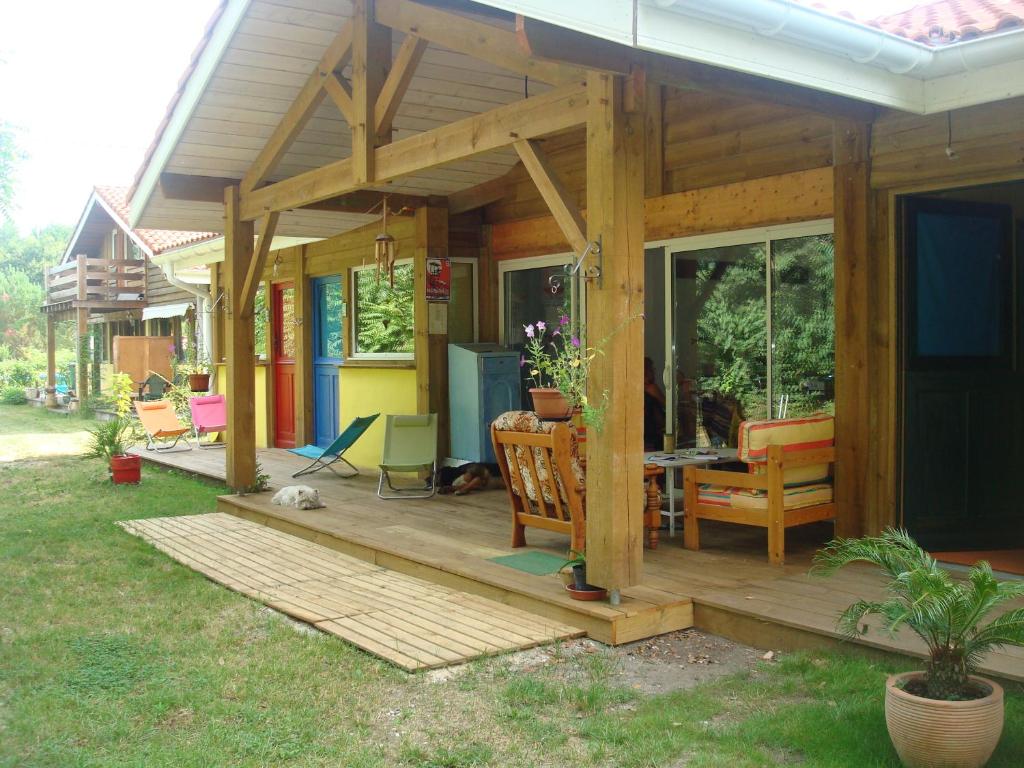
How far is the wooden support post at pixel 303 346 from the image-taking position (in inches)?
433

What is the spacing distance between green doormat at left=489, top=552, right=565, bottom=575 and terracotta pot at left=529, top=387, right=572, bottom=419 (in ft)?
2.52

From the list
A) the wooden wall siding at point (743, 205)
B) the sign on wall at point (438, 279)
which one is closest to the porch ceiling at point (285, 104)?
the sign on wall at point (438, 279)

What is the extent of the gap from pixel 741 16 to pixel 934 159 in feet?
6.03

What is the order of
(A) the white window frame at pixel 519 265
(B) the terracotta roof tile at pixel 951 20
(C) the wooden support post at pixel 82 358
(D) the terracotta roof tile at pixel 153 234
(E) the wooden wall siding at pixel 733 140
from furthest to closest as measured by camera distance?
(C) the wooden support post at pixel 82 358 < (D) the terracotta roof tile at pixel 153 234 < (A) the white window frame at pixel 519 265 < (E) the wooden wall siding at pixel 733 140 < (B) the terracotta roof tile at pixel 951 20

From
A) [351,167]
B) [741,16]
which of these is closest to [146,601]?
[351,167]

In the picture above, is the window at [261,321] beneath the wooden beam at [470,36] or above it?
beneath

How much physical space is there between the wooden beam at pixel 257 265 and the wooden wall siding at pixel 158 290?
30.9ft

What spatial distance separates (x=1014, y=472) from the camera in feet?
18.5

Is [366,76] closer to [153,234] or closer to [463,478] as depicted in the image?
[463,478]

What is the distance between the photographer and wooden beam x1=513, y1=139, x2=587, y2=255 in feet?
14.3

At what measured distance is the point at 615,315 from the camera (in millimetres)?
4270

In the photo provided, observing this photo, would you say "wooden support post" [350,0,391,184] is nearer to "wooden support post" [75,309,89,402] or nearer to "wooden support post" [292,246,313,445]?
"wooden support post" [292,246,313,445]

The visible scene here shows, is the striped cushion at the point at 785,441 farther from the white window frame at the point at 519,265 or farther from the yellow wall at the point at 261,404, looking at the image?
the yellow wall at the point at 261,404

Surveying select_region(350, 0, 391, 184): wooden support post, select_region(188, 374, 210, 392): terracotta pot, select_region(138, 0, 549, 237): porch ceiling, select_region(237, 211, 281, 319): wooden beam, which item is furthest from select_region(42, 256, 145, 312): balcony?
select_region(350, 0, 391, 184): wooden support post
